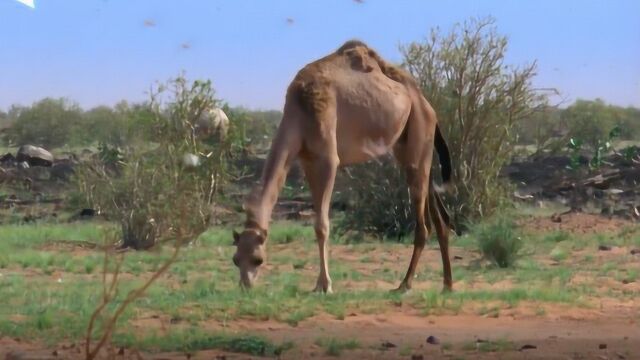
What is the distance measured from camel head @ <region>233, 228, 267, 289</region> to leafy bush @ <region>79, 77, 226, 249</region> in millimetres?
6300

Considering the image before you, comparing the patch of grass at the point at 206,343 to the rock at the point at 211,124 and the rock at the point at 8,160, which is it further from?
the rock at the point at 8,160

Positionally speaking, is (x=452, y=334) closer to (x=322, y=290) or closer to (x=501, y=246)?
(x=322, y=290)

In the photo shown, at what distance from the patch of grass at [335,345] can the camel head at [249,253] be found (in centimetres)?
266

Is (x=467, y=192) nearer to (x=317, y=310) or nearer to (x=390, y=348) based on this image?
(x=317, y=310)

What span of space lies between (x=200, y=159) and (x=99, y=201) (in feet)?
5.91

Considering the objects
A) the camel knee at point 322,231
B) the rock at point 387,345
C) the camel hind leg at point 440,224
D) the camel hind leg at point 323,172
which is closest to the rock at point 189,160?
the camel hind leg at point 440,224

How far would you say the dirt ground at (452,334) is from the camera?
826 centimetres

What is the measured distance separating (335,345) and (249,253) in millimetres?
3076

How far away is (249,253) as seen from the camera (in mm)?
11391

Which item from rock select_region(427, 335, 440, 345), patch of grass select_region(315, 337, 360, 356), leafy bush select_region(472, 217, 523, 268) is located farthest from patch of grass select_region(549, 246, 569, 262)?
patch of grass select_region(315, 337, 360, 356)

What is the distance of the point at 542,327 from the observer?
992cm

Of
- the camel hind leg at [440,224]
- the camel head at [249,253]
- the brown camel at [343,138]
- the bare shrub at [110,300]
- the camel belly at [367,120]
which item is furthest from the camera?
the camel hind leg at [440,224]

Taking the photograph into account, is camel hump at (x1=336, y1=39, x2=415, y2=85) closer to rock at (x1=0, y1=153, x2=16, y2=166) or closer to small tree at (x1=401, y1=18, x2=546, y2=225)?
small tree at (x1=401, y1=18, x2=546, y2=225)

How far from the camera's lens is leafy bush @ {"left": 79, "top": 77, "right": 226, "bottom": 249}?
61.7 feet
